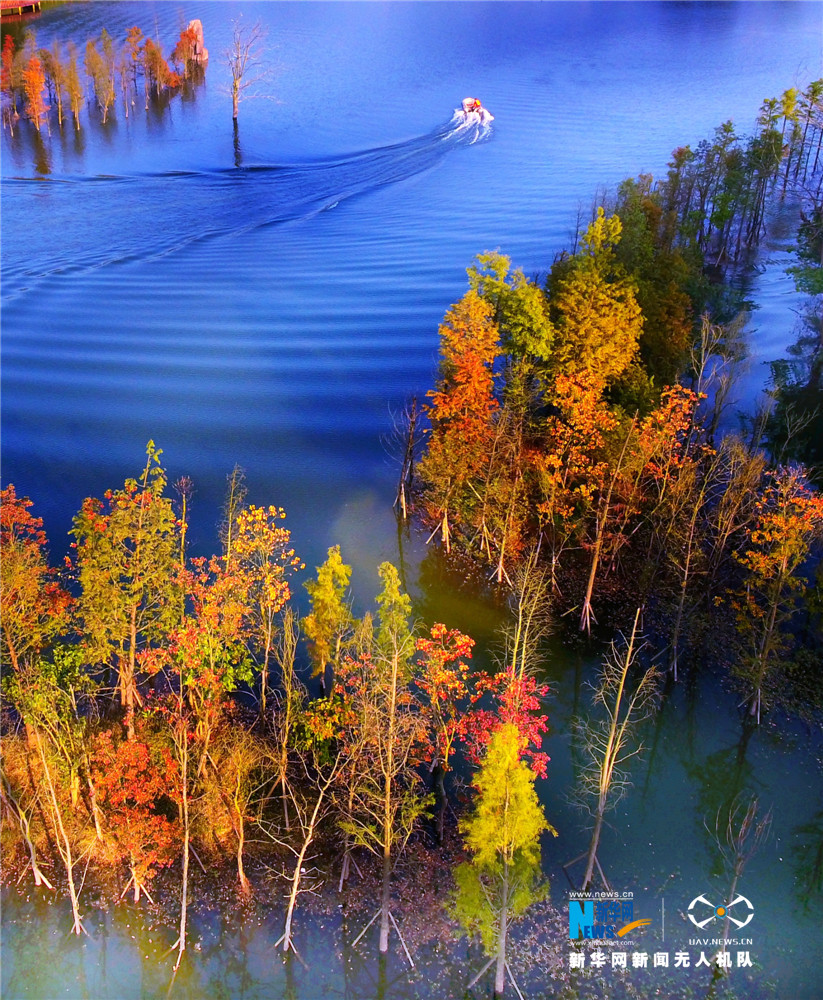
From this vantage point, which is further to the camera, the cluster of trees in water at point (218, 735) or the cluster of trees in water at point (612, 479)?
the cluster of trees in water at point (612, 479)

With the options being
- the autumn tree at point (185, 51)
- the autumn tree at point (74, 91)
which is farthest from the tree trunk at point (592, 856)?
the autumn tree at point (185, 51)

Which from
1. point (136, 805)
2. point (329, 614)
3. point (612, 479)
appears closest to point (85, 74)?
point (612, 479)

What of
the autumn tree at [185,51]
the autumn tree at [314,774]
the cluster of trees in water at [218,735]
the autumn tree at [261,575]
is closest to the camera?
the cluster of trees in water at [218,735]

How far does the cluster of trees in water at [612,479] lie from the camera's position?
30.2 meters

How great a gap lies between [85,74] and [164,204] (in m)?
33.9

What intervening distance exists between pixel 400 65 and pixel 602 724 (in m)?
99.3

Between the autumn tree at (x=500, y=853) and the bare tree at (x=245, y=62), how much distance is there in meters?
79.8

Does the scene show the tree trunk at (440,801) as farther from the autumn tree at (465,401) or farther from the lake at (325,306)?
the autumn tree at (465,401)

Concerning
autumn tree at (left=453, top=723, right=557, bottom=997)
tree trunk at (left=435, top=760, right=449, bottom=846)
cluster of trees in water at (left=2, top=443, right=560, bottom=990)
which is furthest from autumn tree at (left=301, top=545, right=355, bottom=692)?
autumn tree at (left=453, top=723, right=557, bottom=997)

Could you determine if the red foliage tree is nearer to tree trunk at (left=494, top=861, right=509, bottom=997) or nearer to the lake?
tree trunk at (left=494, top=861, right=509, bottom=997)

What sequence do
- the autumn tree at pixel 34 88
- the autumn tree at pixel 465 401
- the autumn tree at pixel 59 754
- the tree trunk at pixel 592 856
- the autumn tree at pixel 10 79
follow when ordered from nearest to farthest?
the autumn tree at pixel 59 754, the tree trunk at pixel 592 856, the autumn tree at pixel 465 401, the autumn tree at pixel 34 88, the autumn tree at pixel 10 79

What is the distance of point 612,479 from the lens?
3219 cm

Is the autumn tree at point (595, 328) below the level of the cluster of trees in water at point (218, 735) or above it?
above

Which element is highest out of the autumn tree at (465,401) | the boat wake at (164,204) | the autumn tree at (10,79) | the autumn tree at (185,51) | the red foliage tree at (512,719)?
the autumn tree at (185,51)
